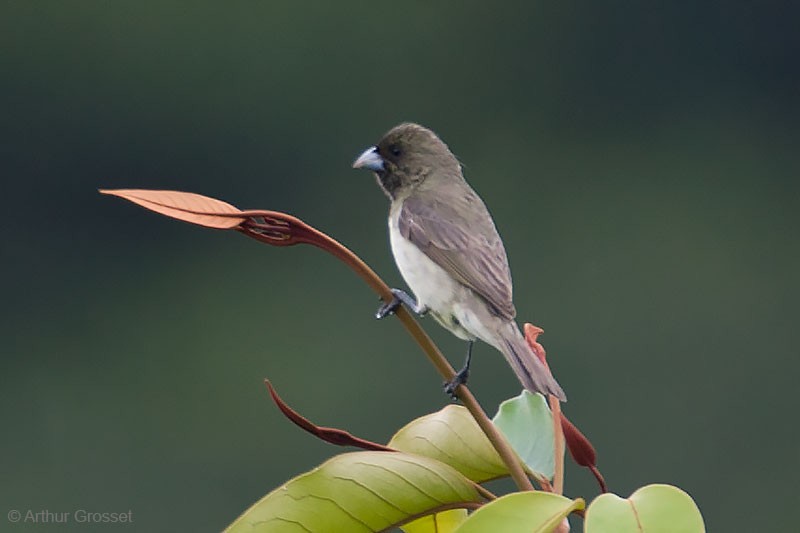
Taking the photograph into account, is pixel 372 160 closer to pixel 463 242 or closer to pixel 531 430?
pixel 463 242

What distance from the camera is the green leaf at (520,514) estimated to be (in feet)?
4.92

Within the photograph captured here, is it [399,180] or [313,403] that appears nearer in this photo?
[399,180]

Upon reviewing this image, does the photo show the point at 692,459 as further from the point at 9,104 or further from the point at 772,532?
the point at 9,104

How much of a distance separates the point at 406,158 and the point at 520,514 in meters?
2.00

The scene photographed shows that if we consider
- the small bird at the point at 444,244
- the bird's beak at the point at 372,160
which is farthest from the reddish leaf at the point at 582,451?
the bird's beak at the point at 372,160

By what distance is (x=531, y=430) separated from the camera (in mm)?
1941

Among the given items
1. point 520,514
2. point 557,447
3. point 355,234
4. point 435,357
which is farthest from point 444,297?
point 355,234

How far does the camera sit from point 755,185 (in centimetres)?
1255

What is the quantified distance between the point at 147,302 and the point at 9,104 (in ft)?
5.97

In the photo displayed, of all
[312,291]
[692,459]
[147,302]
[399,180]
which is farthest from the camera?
[147,302]

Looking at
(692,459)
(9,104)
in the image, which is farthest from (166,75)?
(692,459)

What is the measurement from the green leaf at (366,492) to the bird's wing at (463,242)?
1.22m

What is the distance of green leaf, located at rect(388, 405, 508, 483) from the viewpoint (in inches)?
72.3

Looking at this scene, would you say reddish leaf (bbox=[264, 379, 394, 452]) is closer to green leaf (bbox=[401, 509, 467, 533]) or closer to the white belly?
green leaf (bbox=[401, 509, 467, 533])
